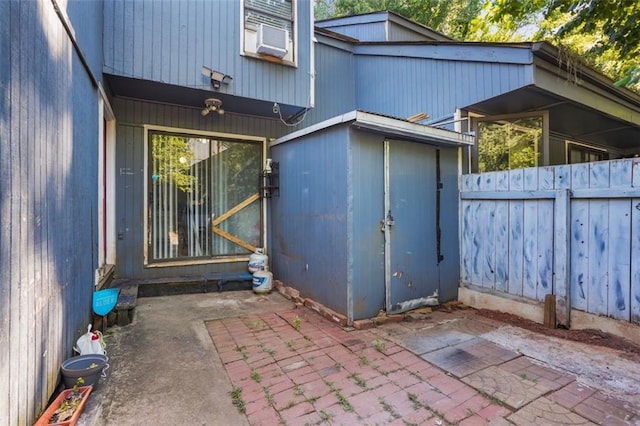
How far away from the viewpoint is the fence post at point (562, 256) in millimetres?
3486

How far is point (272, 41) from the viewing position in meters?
4.76

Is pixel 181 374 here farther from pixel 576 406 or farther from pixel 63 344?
pixel 576 406

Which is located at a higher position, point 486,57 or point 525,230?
point 486,57

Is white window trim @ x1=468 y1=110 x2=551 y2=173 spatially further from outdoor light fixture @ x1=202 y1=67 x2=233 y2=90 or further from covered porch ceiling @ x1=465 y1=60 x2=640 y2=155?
outdoor light fixture @ x1=202 y1=67 x2=233 y2=90

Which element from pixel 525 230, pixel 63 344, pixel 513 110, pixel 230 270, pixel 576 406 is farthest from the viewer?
pixel 230 270

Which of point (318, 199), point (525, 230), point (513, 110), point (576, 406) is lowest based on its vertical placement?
point (576, 406)

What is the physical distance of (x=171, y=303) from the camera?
448 cm

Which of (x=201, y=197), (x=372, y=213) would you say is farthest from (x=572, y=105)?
(x=201, y=197)

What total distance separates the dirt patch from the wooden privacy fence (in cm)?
21

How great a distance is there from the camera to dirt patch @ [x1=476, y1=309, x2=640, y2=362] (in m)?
2.96

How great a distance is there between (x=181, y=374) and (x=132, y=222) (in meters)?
3.11

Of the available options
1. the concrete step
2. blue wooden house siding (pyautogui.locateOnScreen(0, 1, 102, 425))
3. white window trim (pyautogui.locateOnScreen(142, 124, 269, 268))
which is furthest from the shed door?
blue wooden house siding (pyautogui.locateOnScreen(0, 1, 102, 425))

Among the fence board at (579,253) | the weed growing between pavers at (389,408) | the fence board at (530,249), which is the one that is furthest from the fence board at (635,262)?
the weed growing between pavers at (389,408)

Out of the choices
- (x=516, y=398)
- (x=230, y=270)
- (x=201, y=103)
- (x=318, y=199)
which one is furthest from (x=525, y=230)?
(x=201, y=103)
